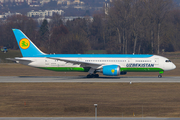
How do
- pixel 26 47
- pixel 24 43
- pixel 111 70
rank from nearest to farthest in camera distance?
pixel 111 70
pixel 26 47
pixel 24 43

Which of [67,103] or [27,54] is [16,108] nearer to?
[67,103]

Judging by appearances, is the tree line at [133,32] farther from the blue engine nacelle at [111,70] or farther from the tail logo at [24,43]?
the blue engine nacelle at [111,70]

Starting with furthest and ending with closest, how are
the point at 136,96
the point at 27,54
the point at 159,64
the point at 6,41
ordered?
1. the point at 6,41
2. the point at 27,54
3. the point at 159,64
4. the point at 136,96

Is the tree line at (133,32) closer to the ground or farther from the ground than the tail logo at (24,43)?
farther from the ground

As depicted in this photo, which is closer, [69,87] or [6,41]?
[69,87]

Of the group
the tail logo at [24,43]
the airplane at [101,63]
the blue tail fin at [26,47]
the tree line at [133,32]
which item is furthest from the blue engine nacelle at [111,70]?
the tree line at [133,32]

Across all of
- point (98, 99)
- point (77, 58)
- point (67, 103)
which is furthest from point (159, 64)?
point (67, 103)

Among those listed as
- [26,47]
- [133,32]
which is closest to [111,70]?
[26,47]

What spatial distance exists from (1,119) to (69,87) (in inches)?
A: 616

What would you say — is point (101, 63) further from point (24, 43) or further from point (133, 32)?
point (133, 32)

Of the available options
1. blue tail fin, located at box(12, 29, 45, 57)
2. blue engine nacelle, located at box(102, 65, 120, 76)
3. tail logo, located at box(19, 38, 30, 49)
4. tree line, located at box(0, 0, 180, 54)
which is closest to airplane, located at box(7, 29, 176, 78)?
blue engine nacelle, located at box(102, 65, 120, 76)

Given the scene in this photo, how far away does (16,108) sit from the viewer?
2466 cm

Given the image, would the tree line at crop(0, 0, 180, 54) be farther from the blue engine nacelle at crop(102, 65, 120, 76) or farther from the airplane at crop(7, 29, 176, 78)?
the blue engine nacelle at crop(102, 65, 120, 76)

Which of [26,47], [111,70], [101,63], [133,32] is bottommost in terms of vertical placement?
[111,70]
